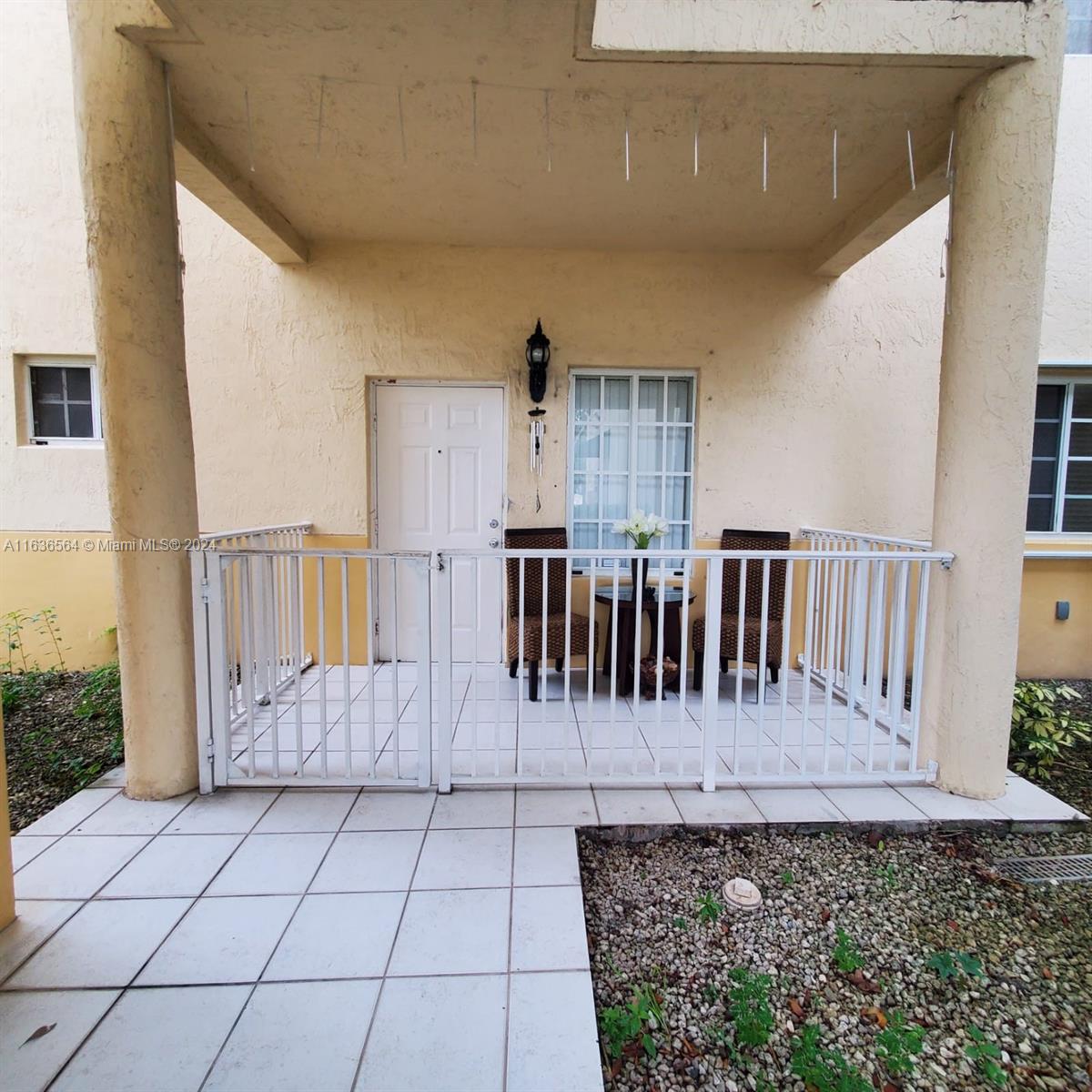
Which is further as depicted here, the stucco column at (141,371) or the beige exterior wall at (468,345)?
the beige exterior wall at (468,345)

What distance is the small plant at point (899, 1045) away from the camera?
1.25 metres

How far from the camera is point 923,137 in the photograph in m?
2.52

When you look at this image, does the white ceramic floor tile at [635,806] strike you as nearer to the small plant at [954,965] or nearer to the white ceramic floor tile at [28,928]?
the small plant at [954,965]

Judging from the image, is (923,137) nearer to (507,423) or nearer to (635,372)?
(635,372)

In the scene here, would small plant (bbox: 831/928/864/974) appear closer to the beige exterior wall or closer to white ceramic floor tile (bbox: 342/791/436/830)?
white ceramic floor tile (bbox: 342/791/436/830)

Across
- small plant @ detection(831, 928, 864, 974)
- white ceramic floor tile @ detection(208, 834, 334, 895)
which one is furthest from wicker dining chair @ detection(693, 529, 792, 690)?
white ceramic floor tile @ detection(208, 834, 334, 895)

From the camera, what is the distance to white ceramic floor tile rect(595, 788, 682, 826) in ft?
6.89

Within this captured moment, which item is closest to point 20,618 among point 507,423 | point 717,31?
point 507,423

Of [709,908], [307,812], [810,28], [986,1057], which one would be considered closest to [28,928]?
[307,812]

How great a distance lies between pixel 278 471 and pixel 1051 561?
5.32 m

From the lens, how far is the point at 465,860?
6.15 ft

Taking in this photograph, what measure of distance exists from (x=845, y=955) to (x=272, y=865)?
1.75 metres

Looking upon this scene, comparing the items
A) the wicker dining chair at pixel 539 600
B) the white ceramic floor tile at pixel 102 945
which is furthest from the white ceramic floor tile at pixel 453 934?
the wicker dining chair at pixel 539 600

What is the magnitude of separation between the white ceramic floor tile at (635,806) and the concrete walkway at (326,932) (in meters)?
0.01
